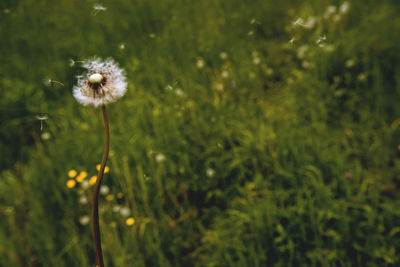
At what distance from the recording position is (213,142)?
201 cm

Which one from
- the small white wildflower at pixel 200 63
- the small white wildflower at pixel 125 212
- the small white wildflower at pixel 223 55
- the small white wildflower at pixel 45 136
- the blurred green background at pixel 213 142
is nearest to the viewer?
the blurred green background at pixel 213 142

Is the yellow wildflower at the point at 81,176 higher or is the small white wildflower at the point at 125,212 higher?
the yellow wildflower at the point at 81,176

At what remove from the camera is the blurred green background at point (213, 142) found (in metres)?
1.61

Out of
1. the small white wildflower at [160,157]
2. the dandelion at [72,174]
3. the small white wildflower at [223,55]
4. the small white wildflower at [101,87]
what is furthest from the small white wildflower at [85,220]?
the small white wildflower at [223,55]

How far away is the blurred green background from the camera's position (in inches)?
63.4

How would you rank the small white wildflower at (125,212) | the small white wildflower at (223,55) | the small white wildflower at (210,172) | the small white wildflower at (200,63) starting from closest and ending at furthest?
the small white wildflower at (125,212)
the small white wildflower at (210,172)
the small white wildflower at (200,63)
the small white wildflower at (223,55)

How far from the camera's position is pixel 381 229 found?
154 cm

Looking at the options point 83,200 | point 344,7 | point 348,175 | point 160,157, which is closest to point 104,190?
point 83,200

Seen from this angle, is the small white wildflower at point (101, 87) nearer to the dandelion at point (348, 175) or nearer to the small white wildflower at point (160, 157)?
the small white wildflower at point (160, 157)

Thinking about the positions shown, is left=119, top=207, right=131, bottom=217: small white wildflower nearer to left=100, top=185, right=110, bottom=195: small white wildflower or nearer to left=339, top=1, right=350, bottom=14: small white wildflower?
left=100, top=185, right=110, bottom=195: small white wildflower

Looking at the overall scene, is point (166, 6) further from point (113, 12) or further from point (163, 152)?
point (163, 152)

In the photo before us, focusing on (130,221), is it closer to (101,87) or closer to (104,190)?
(104,190)

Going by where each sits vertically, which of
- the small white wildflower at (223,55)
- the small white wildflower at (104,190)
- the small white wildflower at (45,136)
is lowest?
the small white wildflower at (104,190)

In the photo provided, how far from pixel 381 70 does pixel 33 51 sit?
9.70 ft
